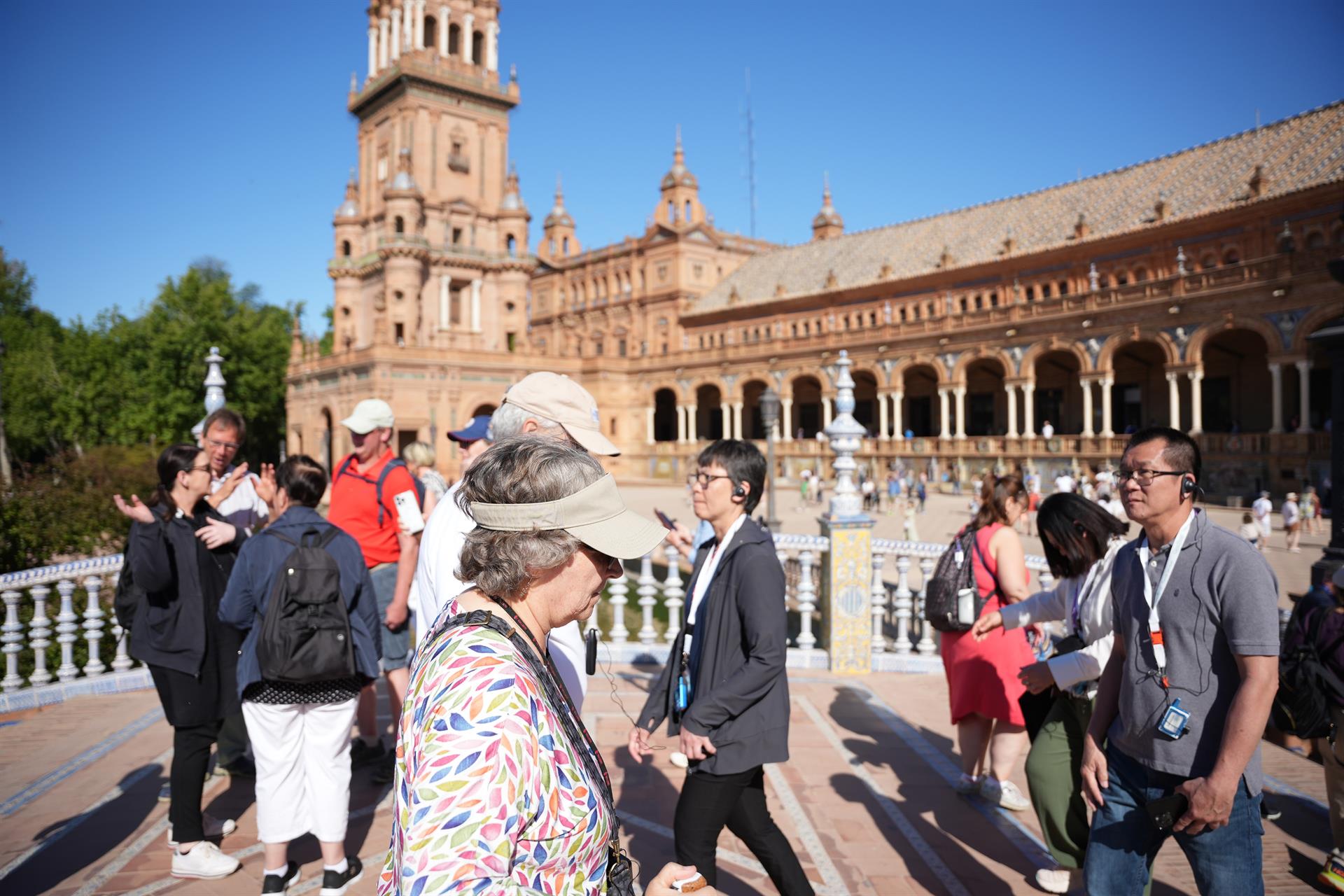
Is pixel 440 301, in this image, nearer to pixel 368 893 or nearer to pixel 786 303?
pixel 786 303

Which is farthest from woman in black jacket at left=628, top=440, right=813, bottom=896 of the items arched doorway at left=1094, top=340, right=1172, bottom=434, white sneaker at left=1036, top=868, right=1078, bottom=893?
arched doorway at left=1094, top=340, right=1172, bottom=434

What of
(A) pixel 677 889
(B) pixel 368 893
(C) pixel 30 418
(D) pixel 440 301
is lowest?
(B) pixel 368 893

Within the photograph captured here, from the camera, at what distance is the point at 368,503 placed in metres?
4.77

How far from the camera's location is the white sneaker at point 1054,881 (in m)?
3.58

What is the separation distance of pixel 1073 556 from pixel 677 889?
6.73 ft

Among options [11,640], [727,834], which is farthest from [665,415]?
[727,834]

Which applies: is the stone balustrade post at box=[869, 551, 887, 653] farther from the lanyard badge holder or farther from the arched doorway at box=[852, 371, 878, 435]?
the arched doorway at box=[852, 371, 878, 435]

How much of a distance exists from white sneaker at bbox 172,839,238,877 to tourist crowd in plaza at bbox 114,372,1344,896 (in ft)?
0.05

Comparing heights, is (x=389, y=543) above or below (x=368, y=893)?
above

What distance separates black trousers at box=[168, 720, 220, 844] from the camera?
3.58 m

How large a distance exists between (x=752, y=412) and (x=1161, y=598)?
41.6 meters

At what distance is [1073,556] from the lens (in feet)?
10.9

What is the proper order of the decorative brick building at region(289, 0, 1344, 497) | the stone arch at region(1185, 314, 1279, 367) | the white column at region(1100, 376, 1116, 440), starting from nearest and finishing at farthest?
the stone arch at region(1185, 314, 1279, 367) < the decorative brick building at region(289, 0, 1344, 497) < the white column at region(1100, 376, 1116, 440)

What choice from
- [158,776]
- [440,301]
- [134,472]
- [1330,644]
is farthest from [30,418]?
[1330,644]
